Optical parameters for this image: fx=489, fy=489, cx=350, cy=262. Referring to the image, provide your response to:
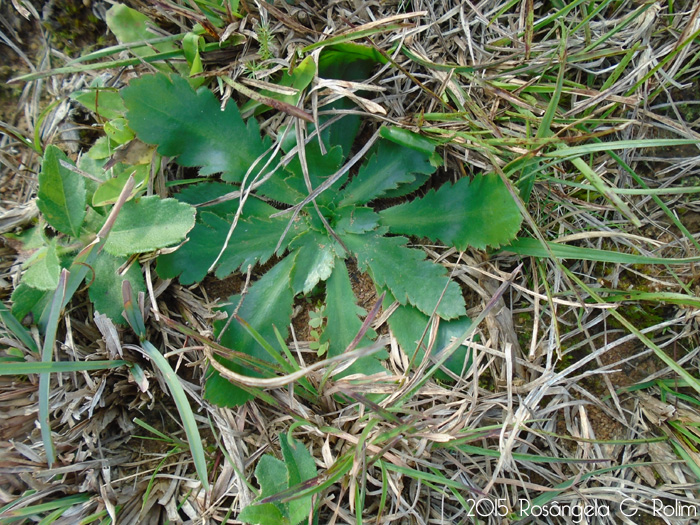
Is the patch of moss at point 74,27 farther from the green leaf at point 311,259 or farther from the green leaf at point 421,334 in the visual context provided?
the green leaf at point 421,334

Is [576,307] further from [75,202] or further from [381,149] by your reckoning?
[75,202]

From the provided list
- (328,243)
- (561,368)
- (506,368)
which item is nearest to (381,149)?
(328,243)

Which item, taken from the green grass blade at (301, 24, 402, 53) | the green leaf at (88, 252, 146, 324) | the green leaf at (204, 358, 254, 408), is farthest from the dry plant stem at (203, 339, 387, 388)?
the green grass blade at (301, 24, 402, 53)

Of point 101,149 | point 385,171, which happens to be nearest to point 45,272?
point 101,149

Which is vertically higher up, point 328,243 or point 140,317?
point 140,317

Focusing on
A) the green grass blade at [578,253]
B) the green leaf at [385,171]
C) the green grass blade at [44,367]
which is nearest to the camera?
the green grass blade at [44,367]

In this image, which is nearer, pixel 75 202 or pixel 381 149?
pixel 75 202

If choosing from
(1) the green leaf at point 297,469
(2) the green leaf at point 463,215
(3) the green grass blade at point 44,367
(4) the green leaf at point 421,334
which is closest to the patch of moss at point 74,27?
(3) the green grass blade at point 44,367
